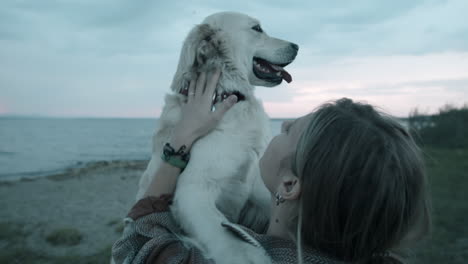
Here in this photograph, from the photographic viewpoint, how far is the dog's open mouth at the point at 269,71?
9.10 feet

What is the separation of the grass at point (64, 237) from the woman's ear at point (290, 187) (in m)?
5.55

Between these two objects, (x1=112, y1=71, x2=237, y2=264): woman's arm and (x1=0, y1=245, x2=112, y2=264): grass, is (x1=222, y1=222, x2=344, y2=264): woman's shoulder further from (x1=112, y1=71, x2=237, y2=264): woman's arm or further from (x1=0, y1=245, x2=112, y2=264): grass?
(x1=0, y1=245, x2=112, y2=264): grass

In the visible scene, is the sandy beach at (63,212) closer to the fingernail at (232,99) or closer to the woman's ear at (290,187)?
the fingernail at (232,99)

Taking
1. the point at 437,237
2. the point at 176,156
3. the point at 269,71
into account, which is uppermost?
the point at 269,71

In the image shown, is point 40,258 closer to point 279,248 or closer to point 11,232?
point 11,232

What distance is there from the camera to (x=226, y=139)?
2.08m

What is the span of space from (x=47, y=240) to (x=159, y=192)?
5.22 m

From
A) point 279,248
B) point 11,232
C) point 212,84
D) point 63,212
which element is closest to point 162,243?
point 279,248

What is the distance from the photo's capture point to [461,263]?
13.2 feet

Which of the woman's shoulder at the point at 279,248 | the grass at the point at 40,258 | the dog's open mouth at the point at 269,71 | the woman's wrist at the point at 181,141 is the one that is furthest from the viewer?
the grass at the point at 40,258

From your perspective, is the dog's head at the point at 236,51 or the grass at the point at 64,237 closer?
the dog's head at the point at 236,51

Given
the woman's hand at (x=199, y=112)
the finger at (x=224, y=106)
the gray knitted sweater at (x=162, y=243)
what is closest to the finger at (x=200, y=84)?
the woman's hand at (x=199, y=112)

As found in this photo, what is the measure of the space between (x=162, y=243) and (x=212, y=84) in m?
1.16

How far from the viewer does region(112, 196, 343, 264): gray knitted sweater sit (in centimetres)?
122
